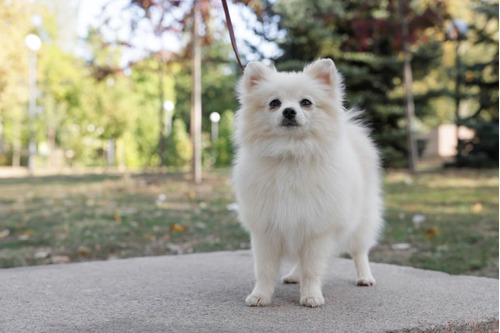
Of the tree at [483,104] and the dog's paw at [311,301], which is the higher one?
the tree at [483,104]

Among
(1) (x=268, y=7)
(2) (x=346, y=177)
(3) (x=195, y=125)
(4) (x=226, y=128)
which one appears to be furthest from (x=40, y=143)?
(2) (x=346, y=177)

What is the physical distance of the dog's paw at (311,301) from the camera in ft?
9.91

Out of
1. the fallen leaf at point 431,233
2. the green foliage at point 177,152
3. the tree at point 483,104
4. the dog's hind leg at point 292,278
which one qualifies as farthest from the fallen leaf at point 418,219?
the green foliage at point 177,152

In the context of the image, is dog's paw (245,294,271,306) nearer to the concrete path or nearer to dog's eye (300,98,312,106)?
the concrete path

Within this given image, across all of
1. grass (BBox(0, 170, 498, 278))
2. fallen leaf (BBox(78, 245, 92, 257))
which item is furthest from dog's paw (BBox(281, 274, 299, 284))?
fallen leaf (BBox(78, 245, 92, 257))

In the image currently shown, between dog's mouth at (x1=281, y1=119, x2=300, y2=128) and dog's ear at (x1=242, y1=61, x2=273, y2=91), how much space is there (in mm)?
390

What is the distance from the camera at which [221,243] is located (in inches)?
253

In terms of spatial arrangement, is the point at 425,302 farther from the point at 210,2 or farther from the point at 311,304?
the point at 210,2

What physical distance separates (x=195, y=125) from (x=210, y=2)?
2.74 meters

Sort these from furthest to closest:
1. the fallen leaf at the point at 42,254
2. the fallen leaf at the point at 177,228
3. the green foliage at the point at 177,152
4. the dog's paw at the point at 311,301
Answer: the green foliage at the point at 177,152 < the fallen leaf at the point at 177,228 < the fallen leaf at the point at 42,254 < the dog's paw at the point at 311,301

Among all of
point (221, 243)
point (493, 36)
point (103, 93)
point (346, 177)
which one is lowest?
point (221, 243)

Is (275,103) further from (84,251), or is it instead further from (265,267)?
(84,251)

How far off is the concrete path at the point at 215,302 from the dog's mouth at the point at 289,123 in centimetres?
108

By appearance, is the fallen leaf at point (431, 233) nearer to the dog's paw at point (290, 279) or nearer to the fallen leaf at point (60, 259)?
the dog's paw at point (290, 279)
